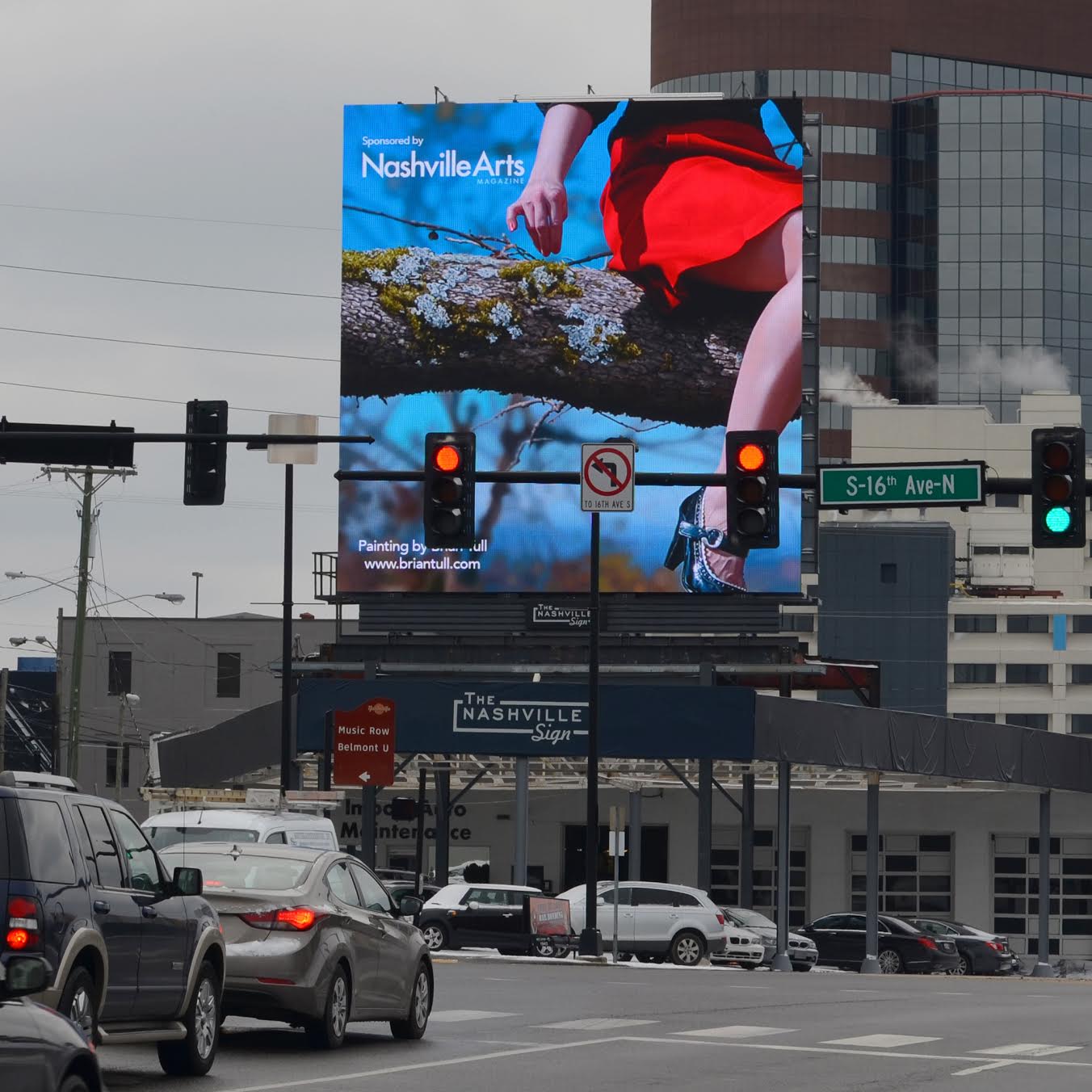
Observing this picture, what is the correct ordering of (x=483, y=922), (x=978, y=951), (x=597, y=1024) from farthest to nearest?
(x=978, y=951)
(x=483, y=922)
(x=597, y=1024)

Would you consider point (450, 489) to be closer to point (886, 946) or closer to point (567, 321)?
point (886, 946)

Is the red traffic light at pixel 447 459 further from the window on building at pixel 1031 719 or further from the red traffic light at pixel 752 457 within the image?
the window on building at pixel 1031 719

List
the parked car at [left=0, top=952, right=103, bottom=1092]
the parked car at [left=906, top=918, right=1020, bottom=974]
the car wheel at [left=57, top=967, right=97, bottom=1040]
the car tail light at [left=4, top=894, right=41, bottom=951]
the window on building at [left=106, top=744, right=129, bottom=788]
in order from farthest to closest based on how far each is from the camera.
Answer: the window on building at [left=106, top=744, right=129, bottom=788] < the parked car at [left=906, top=918, right=1020, bottom=974] < the car wheel at [left=57, top=967, right=97, bottom=1040] < the car tail light at [left=4, top=894, right=41, bottom=951] < the parked car at [left=0, top=952, right=103, bottom=1092]

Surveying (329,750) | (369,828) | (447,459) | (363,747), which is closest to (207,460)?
(447,459)

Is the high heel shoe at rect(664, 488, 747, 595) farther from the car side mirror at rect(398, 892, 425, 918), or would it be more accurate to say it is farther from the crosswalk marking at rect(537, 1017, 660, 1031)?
the car side mirror at rect(398, 892, 425, 918)

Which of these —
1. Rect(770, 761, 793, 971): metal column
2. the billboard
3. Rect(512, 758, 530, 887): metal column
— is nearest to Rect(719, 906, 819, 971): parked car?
Rect(770, 761, 793, 971): metal column

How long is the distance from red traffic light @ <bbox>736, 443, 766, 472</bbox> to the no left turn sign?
200 inches

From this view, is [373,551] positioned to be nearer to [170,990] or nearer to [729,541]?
[729,541]

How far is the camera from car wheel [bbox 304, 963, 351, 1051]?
16594mm

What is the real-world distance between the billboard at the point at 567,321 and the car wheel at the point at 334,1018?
33.2 m

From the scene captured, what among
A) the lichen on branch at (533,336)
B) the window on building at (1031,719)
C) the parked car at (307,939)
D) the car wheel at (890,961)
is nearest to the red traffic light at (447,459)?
the parked car at (307,939)

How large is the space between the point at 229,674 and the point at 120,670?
4.53 m

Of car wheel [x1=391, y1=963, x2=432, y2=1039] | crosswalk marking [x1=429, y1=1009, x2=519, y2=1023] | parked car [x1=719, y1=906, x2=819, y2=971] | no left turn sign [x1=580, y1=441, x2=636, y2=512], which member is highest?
no left turn sign [x1=580, y1=441, x2=636, y2=512]

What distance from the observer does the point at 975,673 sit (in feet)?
472
